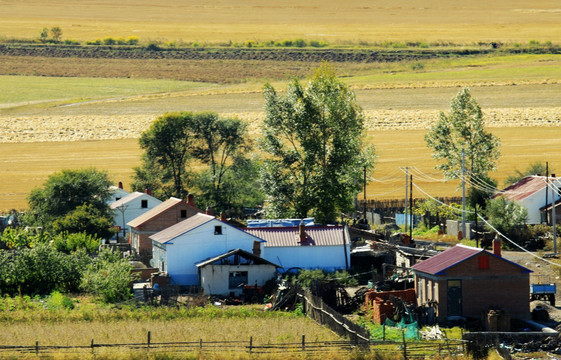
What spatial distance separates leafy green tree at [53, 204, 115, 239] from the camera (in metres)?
70.4

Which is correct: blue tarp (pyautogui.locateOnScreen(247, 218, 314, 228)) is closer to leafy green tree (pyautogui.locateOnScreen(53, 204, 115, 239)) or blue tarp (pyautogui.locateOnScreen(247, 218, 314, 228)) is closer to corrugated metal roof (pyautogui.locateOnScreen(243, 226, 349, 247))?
corrugated metal roof (pyautogui.locateOnScreen(243, 226, 349, 247))

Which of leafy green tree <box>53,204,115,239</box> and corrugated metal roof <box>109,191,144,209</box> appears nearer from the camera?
leafy green tree <box>53,204,115,239</box>

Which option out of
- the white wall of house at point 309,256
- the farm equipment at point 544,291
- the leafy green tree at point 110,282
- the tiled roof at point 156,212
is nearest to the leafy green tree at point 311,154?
the tiled roof at point 156,212

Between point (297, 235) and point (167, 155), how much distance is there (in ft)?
108

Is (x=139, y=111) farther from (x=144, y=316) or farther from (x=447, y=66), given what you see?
(x=144, y=316)

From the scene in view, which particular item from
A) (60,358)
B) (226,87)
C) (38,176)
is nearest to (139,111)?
(226,87)

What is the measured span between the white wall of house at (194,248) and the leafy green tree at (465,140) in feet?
95.8

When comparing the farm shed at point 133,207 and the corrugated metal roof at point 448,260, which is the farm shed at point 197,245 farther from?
the farm shed at point 133,207

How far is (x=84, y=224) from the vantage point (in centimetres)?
7081

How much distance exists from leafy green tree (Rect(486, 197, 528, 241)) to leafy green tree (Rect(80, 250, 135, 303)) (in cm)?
2635

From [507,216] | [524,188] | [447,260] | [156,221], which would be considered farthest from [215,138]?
[447,260]

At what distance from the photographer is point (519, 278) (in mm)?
47469

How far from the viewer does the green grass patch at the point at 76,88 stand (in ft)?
593

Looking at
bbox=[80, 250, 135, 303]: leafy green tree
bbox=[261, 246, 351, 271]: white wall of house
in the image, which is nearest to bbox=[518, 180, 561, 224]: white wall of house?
bbox=[261, 246, 351, 271]: white wall of house
